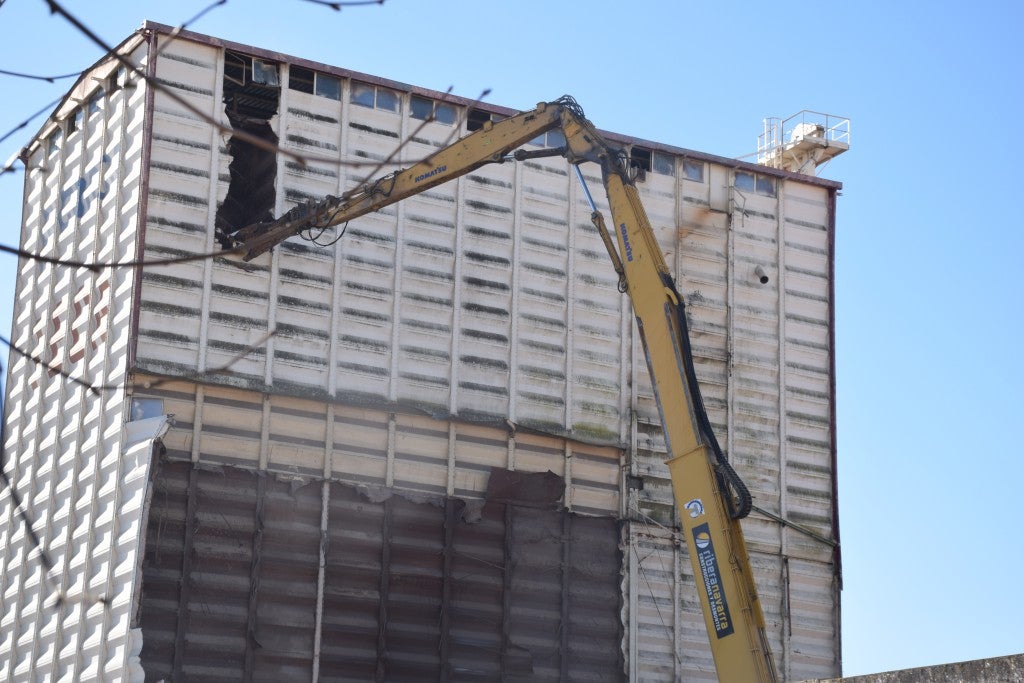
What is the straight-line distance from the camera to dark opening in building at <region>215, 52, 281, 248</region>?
46.1 ft

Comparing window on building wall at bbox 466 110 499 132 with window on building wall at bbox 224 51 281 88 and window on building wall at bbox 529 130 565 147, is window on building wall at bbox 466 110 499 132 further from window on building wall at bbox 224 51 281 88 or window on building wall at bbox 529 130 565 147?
window on building wall at bbox 224 51 281 88

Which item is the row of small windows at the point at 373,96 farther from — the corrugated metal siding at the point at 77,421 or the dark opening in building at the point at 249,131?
the corrugated metal siding at the point at 77,421

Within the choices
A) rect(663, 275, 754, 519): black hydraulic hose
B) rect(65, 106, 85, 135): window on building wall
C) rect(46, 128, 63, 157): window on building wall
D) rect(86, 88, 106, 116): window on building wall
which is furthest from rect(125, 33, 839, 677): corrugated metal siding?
rect(663, 275, 754, 519): black hydraulic hose

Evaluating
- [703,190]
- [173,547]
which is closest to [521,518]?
[173,547]

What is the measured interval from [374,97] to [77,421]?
15.6 feet

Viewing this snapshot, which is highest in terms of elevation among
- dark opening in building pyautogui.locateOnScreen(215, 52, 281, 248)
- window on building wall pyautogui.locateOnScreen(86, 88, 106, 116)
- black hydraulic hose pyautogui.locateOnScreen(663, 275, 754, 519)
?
window on building wall pyautogui.locateOnScreen(86, 88, 106, 116)

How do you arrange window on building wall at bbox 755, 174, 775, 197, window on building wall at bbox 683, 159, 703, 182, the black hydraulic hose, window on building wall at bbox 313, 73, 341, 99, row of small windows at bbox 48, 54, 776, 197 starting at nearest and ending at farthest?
the black hydraulic hose < row of small windows at bbox 48, 54, 776, 197 < window on building wall at bbox 313, 73, 341, 99 < window on building wall at bbox 683, 159, 703, 182 < window on building wall at bbox 755, 174, 775, 197

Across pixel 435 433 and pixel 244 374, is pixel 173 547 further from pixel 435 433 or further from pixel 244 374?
pixel 435 433

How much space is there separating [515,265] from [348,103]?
260 centimetres

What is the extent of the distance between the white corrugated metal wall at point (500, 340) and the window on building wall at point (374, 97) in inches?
5.9

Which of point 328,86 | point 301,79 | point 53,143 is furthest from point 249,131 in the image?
point 53,143

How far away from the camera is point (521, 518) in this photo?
1428 cm

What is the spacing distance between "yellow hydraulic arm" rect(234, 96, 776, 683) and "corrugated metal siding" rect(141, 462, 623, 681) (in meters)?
2.76

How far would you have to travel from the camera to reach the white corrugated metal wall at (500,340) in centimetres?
1348
